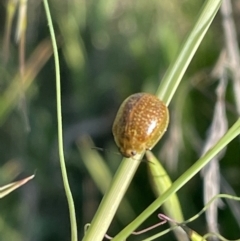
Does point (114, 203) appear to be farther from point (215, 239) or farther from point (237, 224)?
point (237, 224)

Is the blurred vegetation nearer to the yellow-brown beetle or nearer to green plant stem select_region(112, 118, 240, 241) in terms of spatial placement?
the yellow-brown beetle

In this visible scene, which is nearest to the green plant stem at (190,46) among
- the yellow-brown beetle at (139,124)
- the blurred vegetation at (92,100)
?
the yellow-brown beetle at (139,124)

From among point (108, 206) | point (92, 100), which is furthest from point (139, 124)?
point (92, 100)

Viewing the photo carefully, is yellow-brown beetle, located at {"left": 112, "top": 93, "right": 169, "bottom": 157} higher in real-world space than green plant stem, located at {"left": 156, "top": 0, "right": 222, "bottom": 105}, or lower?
lower

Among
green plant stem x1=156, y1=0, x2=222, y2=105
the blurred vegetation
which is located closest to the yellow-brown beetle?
green plant stem x1=156, y1=0, x2=222, y2=105

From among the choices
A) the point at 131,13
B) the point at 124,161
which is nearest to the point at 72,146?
the point at 131,13

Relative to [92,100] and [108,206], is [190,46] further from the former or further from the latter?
[92,100]

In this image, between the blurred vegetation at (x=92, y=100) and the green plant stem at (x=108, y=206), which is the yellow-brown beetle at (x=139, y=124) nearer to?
the green plant stem at (x=108, y=206)
